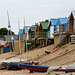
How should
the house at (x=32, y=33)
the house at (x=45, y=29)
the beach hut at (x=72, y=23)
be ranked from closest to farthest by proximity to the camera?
the beach hut at (x=72, y=23)
the house at (x=45, y=29)
the house at (x=32, y=33)

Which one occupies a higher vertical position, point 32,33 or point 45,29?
point 45,29

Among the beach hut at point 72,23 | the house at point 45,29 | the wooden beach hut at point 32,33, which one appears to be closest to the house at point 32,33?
the wooden beach hut at point 32,33

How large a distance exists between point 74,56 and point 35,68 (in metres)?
5.50

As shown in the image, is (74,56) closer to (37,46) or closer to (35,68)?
(35,68)

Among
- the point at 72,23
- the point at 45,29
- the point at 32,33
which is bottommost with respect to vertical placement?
the point at 32,33

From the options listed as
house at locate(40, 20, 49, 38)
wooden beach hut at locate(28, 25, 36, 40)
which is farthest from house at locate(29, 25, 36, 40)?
house at locate(40, 20, 49, 38)

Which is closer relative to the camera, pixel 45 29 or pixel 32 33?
pixel 45 29

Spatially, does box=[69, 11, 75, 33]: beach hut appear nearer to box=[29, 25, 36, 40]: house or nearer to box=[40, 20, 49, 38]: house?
box=[40, 20, 49, 38]: house

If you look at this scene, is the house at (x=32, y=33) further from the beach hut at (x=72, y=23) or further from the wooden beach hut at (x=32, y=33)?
the beach hut at (x=72, y=23)

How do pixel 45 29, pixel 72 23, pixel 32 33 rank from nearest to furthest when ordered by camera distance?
pixel 72 23
pixel 45 29
pixel 32 33

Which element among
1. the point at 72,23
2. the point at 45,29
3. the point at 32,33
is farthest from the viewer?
the point at 32,33


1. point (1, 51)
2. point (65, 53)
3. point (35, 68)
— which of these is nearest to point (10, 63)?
point (35, 68)

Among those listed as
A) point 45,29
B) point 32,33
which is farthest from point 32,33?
point 45,29

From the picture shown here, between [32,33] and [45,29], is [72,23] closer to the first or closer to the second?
Answer: [45,29]
